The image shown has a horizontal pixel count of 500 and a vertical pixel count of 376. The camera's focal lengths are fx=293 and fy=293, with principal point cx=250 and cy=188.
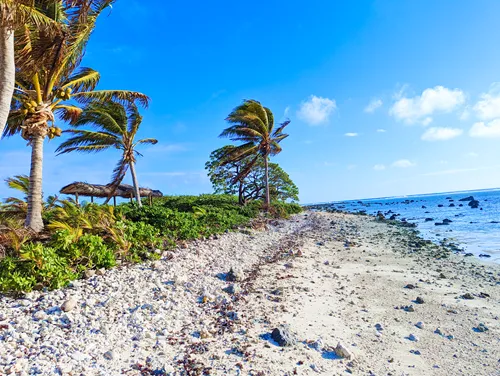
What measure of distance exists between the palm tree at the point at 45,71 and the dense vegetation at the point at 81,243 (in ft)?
4.87

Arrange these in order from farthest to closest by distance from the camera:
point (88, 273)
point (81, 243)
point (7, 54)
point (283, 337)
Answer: point (7, 54)
point (81, 243)
point (88, 273)
point (283, 337)

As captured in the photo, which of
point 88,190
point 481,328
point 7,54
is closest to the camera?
point 481,328

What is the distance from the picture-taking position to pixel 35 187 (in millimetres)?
8125

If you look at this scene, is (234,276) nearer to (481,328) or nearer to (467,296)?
(481,328)

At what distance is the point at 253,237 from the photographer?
41.3 ft

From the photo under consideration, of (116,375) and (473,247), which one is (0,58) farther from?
(473,247)

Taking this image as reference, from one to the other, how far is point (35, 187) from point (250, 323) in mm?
7162

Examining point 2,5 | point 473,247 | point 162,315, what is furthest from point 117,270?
point 473,247

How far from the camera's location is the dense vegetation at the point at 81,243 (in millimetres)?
5219

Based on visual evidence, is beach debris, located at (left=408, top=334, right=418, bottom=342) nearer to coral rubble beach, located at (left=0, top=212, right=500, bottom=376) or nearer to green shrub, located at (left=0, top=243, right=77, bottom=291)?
coral rubble beach, located at (left=0, top=212, right=500, bottom=376)

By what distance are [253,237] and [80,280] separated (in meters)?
7.73

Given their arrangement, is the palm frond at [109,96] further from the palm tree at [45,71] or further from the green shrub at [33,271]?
the green shrub at [33,271]

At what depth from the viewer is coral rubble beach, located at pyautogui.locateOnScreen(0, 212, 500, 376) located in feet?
12.3

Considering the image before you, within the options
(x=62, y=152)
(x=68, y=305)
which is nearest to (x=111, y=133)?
(x=62, y=152)
